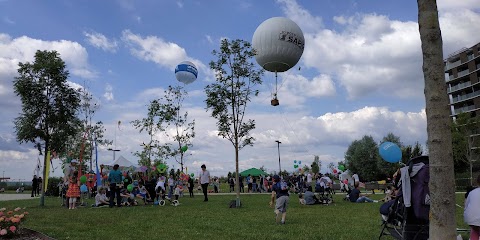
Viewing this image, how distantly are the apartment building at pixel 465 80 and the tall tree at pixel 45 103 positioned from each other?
7444 cm

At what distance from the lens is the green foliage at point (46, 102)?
19.6 m

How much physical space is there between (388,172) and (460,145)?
21246 mm

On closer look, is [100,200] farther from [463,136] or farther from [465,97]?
[465,97]

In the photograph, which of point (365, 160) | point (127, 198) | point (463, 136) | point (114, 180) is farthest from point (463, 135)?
point (114, 180)

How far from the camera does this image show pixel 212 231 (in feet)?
32.3

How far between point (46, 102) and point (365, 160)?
229ft

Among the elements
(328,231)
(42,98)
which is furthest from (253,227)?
(42,98)

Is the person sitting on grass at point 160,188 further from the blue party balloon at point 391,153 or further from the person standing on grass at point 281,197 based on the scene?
the blue party balloon at point 391,153

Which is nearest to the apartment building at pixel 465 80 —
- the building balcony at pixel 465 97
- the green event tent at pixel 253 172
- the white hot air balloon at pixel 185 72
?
the building balcony at pixel 465 97

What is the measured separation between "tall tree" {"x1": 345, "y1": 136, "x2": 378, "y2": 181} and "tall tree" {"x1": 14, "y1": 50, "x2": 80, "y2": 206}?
224 feet

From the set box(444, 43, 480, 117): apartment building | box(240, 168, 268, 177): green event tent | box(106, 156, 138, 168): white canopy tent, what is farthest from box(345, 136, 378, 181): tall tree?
box(106, 156, 138, 168): white canopy tent

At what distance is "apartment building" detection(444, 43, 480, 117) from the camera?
77.6 metres

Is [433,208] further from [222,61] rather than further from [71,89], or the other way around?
[71,89]

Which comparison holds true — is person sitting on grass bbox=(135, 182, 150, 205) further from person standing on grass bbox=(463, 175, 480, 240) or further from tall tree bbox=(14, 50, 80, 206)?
person standing on grass bbox=(463, 175, 480, 240)
